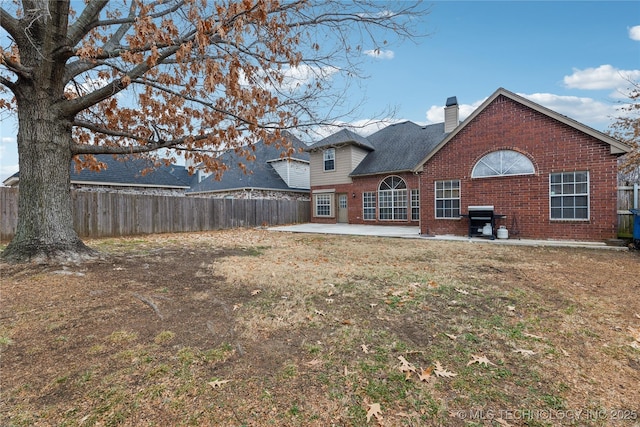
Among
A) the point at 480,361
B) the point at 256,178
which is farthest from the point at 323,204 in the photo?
the point at 480,361

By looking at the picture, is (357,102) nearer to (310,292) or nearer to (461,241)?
(310,292)

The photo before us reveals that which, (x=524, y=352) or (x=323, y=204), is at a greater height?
(x=323, y=204)

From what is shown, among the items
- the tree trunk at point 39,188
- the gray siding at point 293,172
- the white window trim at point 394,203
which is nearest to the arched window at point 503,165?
the white window trim at point 394,203

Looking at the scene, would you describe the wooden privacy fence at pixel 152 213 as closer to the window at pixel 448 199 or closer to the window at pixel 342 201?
the window at pixel 342 201

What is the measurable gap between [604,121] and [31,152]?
81.7 ft

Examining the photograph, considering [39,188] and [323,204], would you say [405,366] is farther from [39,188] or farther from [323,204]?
[323,204]

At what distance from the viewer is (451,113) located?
17156mm

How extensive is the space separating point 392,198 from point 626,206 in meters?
9.86

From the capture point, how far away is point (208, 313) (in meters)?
3.49

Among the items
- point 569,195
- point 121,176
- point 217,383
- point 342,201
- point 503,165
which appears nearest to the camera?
point 217,383

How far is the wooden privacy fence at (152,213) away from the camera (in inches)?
431

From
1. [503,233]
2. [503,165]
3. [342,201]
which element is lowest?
[503,233]

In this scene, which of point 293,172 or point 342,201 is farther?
point 293,172

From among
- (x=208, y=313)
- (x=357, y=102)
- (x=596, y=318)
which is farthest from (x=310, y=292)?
(x=357, y=102)
